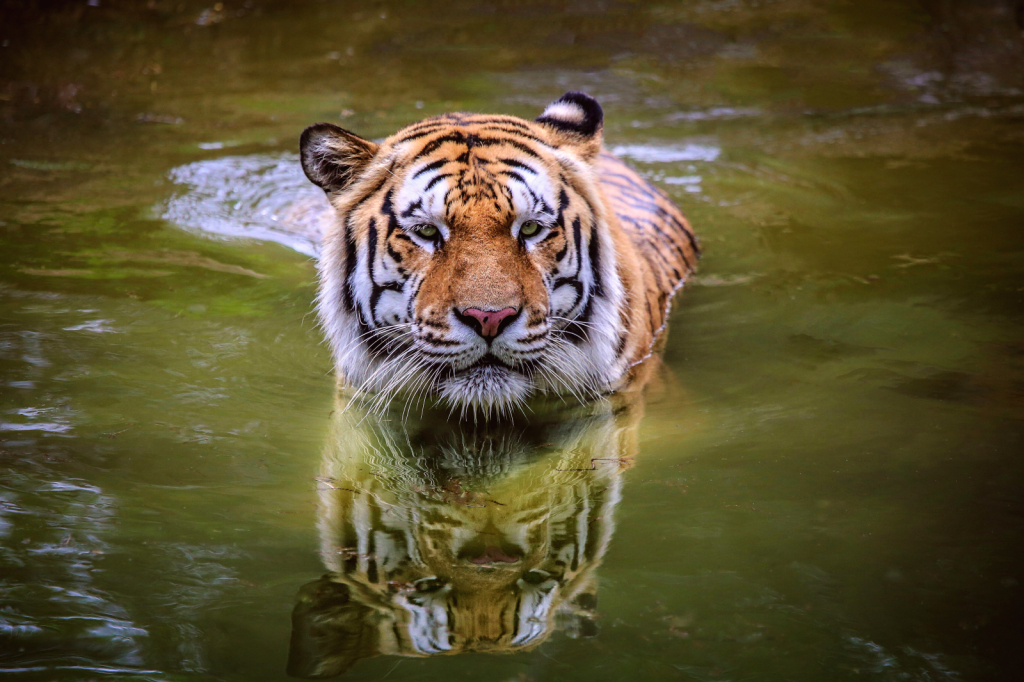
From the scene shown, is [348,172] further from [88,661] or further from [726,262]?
[726,262]

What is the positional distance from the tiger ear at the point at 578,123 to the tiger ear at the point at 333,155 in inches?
25.1

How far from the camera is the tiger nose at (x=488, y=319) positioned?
8.10ft

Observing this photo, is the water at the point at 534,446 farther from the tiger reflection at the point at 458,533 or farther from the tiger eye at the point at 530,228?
the tiger eye at the point at 530,228

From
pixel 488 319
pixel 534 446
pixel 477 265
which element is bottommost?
pixel 534 446

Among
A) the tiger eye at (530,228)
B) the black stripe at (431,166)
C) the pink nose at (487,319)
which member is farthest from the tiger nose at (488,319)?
the black stripe at (431,166)

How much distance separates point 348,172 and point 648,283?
1243 millimetres

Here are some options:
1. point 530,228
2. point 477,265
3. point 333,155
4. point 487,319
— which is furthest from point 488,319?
point 333,155

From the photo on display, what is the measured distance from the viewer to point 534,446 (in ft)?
9.37


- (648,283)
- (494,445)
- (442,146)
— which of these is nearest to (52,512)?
(494,445)

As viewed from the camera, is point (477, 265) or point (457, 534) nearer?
point (457, 534)

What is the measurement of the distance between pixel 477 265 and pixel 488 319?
0.17 m

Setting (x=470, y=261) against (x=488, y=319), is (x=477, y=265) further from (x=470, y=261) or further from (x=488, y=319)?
(x=488, y=319)

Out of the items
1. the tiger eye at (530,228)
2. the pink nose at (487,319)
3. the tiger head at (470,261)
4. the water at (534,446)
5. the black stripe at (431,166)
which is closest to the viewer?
the water at (534,446)

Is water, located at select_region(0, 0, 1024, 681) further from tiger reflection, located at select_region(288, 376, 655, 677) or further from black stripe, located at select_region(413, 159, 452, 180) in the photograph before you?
black stripe, located at select_region(413, 159, 452, 180)
